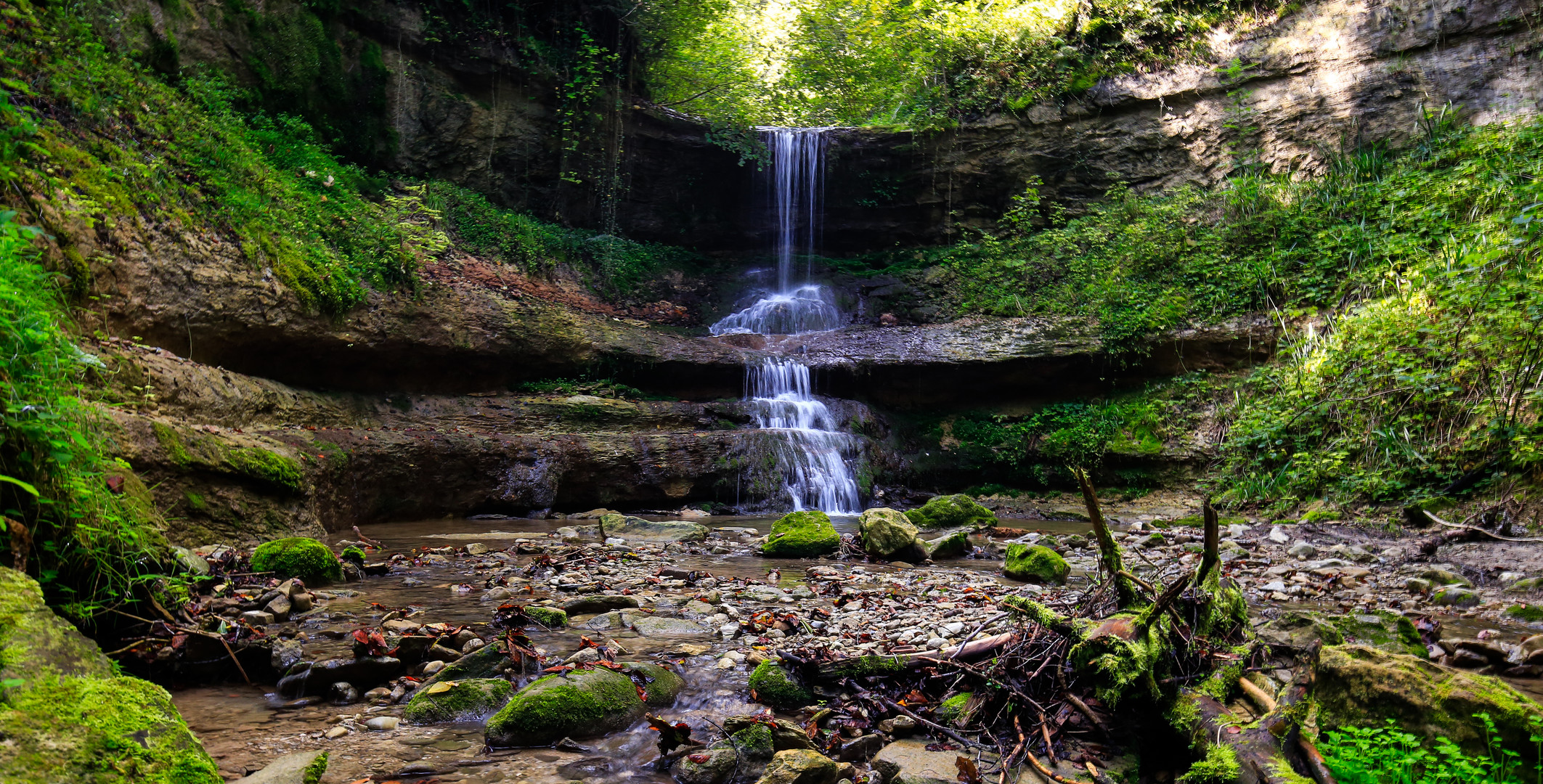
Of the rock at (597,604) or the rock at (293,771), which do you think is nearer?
the rock at (293,771)

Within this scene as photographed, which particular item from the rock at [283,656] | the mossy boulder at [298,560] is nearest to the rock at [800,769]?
the rock at [283,656]

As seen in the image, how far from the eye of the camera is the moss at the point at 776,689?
115 inches

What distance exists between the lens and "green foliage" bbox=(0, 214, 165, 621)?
214cm

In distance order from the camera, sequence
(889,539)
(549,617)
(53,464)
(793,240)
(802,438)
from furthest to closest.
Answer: (793,240) < (802,438) < (889,539) < (549,617) < (53,464)

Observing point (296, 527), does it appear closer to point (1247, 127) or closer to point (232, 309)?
point (232, 309)

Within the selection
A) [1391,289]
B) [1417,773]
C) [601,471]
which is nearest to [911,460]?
[601,471]

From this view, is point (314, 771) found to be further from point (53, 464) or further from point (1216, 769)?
point (1216, 769)

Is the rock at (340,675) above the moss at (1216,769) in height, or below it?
below

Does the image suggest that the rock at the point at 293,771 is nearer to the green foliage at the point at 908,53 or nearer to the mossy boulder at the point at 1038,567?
the mossy boulder at the point at 1038,567

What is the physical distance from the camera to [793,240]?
52.9ft

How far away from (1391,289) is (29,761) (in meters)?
11.2

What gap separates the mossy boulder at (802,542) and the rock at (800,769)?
169 inches

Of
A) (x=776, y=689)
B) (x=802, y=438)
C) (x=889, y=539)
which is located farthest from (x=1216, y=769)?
(x=802, y=438)

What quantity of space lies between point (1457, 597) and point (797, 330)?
11207 millimetres
